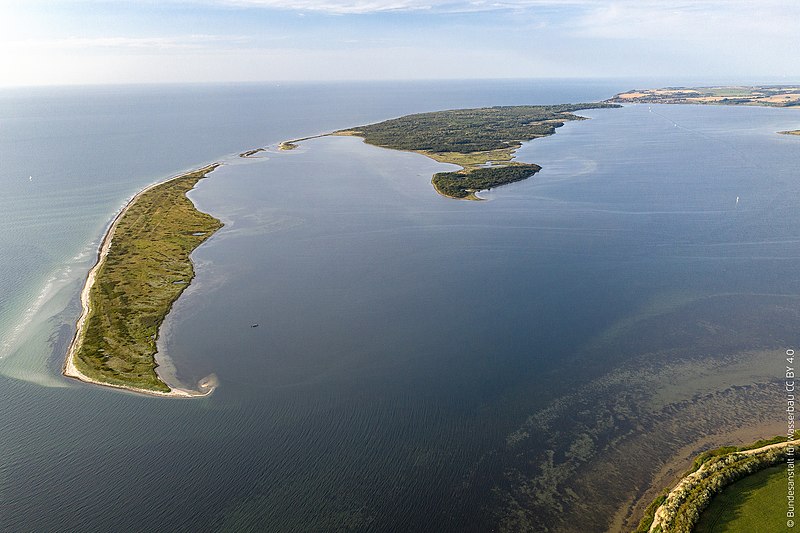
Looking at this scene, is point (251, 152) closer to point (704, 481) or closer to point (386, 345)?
point (386, 345)

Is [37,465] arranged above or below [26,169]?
below

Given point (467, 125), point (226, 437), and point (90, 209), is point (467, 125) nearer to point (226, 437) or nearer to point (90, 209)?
point (90, 209)

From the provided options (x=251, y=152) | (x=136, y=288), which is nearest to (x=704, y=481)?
(x=136, y=288)

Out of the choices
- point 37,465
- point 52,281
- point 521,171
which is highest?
point 521,171

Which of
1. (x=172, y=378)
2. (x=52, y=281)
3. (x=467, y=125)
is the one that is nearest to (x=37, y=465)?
(x=172, y=378)

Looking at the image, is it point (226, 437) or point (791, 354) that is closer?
point (226, 437)

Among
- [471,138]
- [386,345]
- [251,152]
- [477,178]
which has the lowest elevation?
[386,345]

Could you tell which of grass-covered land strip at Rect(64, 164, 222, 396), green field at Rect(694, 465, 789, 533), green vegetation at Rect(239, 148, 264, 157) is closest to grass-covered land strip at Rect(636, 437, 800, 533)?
green field at Rect(694, 465, 789, 533)
